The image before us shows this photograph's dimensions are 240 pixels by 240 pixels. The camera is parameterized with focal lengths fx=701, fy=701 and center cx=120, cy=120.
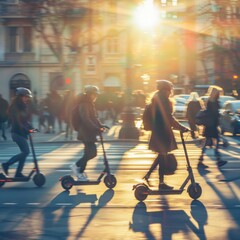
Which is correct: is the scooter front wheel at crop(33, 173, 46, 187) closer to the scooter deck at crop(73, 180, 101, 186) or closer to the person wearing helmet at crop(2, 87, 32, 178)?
the person wearing helmet at crop(2, 87, 32, 178)

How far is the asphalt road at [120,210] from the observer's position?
773cm

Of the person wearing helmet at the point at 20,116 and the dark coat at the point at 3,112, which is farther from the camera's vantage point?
the dark coat at the point at 3,112

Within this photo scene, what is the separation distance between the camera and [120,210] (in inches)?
367

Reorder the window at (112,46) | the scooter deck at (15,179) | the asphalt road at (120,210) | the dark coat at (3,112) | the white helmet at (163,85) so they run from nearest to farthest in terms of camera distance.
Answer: the asphalt road at (120,210), the white helmet at (163,85), the scooter deck at (15,179), the dark coat at (3,112), the window at (112,46)

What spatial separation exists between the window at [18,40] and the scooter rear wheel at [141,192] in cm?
4395

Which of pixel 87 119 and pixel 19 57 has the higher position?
pixel 19 57

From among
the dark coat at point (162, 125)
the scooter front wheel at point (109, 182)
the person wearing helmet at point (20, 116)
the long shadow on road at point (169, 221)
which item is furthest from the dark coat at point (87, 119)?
the long shadow on road at point (169, 221)

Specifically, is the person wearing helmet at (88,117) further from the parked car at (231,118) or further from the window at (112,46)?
the window at (112,46)

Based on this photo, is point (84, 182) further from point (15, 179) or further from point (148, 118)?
point (148, 118)

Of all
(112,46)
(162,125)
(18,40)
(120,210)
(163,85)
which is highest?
(18,40)

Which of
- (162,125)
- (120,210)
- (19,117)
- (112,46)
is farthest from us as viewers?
(112,46)

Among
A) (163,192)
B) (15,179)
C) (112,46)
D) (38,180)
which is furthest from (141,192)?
(112,46)

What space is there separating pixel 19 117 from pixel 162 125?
270 cm

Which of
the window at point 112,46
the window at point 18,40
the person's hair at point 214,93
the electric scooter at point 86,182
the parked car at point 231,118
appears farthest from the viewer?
the window at point 112,46
